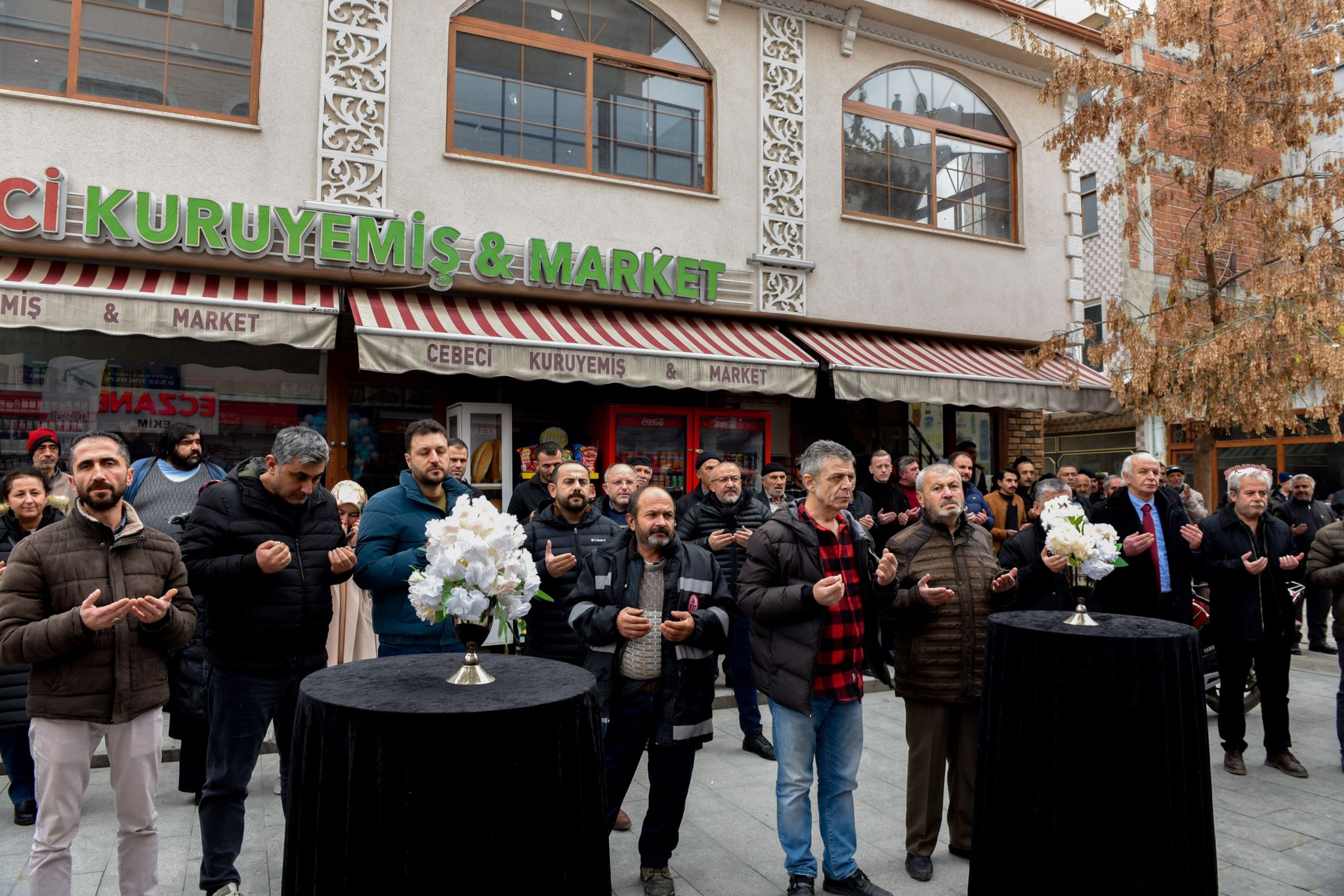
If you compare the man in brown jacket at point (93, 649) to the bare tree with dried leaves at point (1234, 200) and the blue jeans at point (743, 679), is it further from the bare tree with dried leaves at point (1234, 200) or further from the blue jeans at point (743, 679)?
the bare tree with dried leaves at point (1234, 200)

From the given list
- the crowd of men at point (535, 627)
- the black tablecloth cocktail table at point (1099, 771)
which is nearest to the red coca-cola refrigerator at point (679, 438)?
the crowd of men at point (535, 627)

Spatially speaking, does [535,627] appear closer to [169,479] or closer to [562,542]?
[562,542]

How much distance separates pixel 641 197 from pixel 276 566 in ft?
23.4

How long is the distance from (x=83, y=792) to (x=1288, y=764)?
6.74 metres

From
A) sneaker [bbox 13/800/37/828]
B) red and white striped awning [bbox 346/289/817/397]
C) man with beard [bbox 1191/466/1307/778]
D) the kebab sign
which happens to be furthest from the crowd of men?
the kebab sign

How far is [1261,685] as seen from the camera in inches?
231

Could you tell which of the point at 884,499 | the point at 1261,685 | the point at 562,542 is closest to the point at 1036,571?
the point at 1261,685

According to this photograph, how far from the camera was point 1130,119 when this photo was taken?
30.3 ft

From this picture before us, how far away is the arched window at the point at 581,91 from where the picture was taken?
9242mm

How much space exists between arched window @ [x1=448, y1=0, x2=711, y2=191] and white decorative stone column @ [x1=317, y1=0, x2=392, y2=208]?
2.57 ft

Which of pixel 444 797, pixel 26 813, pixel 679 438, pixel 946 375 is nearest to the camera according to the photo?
pixel 444 797

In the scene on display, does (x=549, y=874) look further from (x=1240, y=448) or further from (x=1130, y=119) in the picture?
(x=1240, y=448)

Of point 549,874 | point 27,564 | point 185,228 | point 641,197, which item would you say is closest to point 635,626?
point 549,874

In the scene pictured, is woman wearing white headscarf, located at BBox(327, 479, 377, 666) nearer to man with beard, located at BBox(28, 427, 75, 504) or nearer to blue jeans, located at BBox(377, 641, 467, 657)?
blue jeans, located at BBox(377, 641, 467, 657)
